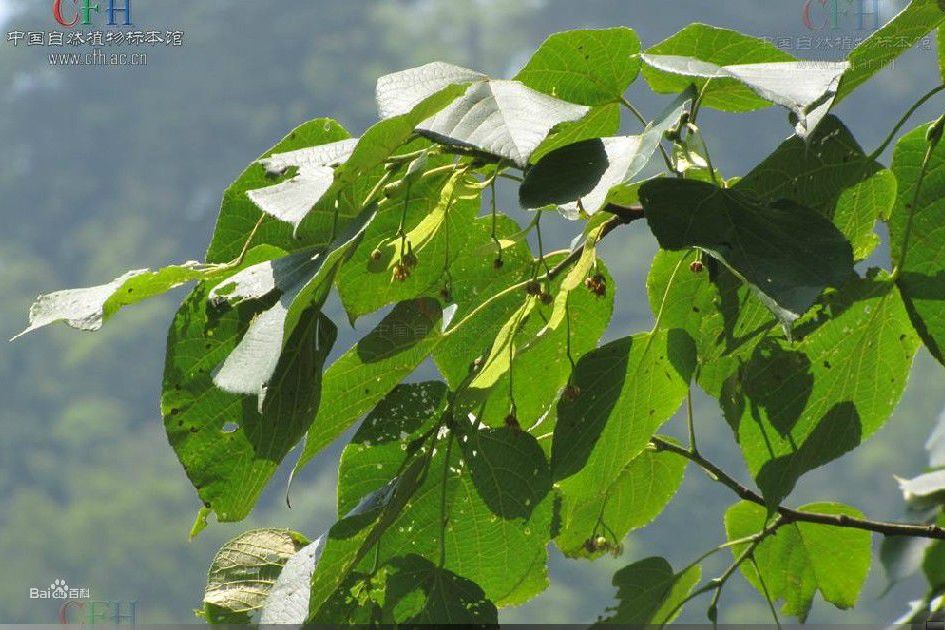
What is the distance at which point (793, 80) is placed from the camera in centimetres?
46

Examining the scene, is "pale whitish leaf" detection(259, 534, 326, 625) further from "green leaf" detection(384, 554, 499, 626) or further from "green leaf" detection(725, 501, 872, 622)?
"green leaf" detection(725, 501, 872, 622)

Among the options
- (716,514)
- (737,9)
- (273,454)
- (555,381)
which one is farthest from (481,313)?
(737,9)

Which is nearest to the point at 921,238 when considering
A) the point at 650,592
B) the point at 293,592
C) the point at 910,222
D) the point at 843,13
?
the point at 910,222

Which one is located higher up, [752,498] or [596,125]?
[596,125]

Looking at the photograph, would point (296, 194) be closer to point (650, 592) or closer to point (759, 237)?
point (759, 237)

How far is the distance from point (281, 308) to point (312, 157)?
0.26 feet

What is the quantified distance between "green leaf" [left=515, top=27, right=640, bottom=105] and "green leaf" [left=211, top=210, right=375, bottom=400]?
17 cm

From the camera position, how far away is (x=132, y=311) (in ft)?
74.0

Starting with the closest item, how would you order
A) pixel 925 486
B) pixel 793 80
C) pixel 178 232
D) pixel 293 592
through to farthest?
pixel 925 486
pixel 793 80
pixel 293 592
pixel 178 232

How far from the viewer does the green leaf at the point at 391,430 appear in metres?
0.63

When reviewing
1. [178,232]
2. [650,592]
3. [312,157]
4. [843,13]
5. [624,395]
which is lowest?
[650,592]

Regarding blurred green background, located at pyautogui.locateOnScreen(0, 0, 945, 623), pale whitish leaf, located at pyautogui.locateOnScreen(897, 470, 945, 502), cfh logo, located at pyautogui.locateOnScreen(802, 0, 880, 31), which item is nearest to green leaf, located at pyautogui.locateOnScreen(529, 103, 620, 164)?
pale whitish leaf, located at pyautogui.locateOnScreen(897, 470, 945, 502)

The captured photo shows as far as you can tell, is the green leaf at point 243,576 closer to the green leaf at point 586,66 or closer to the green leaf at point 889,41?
the green leaf at point 586,66

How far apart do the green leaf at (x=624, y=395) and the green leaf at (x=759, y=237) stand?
0.11 meters
